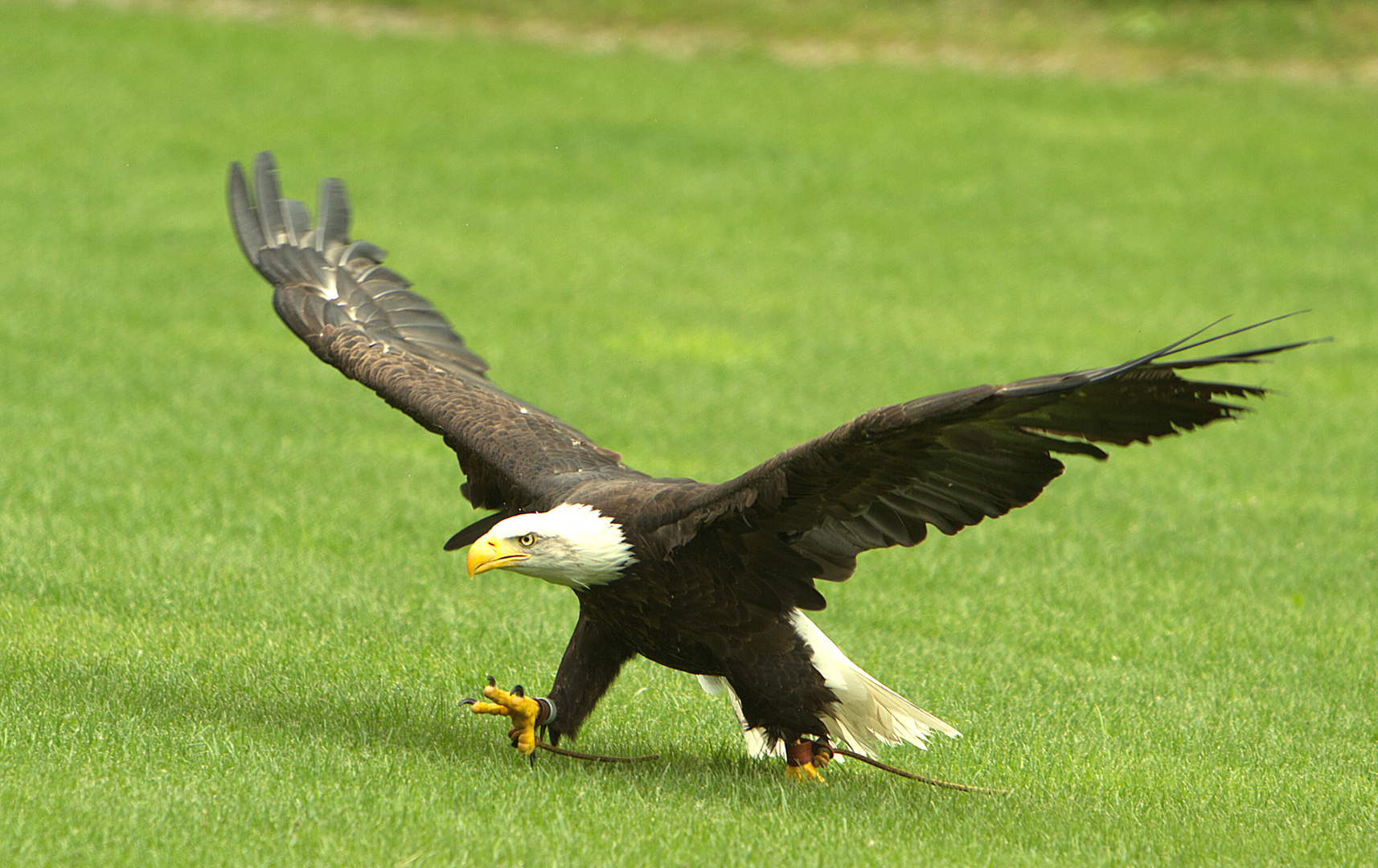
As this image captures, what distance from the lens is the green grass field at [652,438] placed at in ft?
17.7

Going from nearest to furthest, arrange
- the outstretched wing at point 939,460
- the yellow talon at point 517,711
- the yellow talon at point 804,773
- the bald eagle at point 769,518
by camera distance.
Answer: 1. the outstretched wing at point 939,460
2. the bald eagle at point 769,518
3. the yellow talon at point 517,711
4. the yellow talon at point 804,773

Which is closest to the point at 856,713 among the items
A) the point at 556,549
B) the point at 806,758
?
the point at 806,758

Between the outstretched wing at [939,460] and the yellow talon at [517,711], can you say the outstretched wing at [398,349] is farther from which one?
the outstretched wing at [939,460]

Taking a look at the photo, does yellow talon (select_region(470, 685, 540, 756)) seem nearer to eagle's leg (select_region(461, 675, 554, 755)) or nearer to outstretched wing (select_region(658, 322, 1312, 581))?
eagle's leg (select_region(461, 675, 554, 755))

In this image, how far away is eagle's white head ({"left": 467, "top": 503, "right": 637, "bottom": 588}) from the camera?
5.53m

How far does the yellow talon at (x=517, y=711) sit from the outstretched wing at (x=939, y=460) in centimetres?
84

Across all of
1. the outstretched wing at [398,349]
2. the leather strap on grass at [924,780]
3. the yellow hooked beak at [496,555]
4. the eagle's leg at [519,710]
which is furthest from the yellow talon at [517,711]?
the leather strap on grass at [924,780]

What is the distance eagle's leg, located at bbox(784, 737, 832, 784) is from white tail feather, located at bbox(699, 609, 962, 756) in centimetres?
10

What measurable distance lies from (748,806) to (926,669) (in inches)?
89.3

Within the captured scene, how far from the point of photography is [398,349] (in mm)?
7410

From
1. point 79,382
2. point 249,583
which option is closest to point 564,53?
point 79,382

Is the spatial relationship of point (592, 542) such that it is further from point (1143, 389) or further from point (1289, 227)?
point (1289, 227)

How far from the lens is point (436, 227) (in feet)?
61.8

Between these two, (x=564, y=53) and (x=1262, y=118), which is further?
(x=564, y=53)
